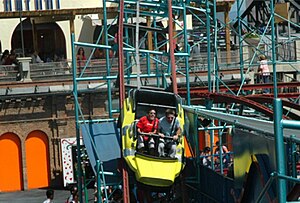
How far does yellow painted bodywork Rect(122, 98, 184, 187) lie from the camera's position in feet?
52.3

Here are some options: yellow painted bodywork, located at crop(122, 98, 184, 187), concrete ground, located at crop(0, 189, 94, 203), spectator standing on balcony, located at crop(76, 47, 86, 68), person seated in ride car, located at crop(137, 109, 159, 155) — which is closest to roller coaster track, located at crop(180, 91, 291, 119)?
yellow painted bodywork, located at crop(122, 98, 184, 187)

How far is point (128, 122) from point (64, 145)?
1881 centimetres

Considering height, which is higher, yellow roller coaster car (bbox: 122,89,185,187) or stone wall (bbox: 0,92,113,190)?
yellow roller coaster car (bbox: 122,89,185,187)

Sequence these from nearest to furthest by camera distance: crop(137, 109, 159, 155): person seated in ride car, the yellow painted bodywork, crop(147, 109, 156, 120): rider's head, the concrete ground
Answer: the yellow painted bodywork < crop(137, 109, 159, 155): person seated in ride car < crop(147, 109, 156, 120): rider's head < the concrete ground

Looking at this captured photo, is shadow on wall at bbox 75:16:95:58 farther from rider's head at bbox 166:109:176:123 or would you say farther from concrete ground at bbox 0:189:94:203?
rider's head at bbox 166:109:176:123

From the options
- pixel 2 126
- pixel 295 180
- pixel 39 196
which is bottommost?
pixel 39 196

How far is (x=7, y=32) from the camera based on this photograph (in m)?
42.7

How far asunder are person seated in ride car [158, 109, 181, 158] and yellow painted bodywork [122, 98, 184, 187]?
0.41ft

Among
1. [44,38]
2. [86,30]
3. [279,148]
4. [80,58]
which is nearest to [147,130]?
[279,148]

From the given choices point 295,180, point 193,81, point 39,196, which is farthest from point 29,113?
point 295,180

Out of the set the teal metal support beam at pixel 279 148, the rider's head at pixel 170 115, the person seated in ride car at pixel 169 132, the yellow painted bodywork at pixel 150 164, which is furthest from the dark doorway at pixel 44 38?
the teal metal support beam at pixel 279 148

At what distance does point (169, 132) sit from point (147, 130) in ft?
1.32

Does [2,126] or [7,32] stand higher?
[7,32]

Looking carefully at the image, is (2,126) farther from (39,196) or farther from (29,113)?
(39,196)
